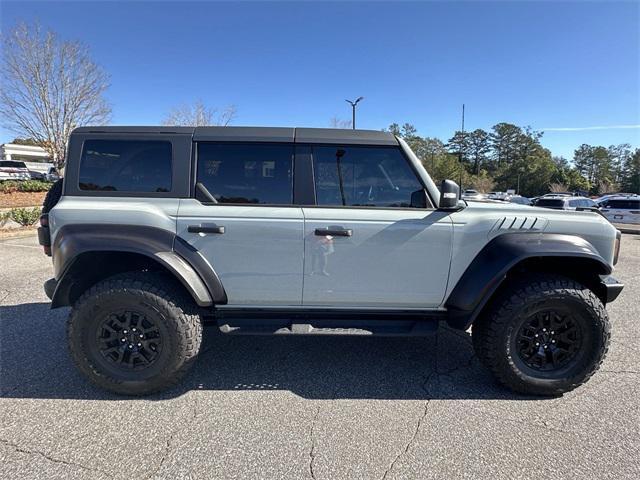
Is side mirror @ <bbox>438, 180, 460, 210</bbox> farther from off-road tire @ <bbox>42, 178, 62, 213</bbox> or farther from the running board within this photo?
off-road tire @ <bbox>42, 178, 62, 213</bbox>

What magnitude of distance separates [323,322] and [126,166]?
1961 millimetres

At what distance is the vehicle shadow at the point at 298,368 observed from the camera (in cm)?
272

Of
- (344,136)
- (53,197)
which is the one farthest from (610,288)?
(53,197)

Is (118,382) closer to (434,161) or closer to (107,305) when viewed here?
(107,305)

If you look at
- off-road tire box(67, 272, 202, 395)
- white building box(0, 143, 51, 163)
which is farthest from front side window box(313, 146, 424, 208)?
white building box(0, 143, 51, 163)

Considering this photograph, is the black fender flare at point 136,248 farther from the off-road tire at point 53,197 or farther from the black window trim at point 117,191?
the off-road tire at point 53,197

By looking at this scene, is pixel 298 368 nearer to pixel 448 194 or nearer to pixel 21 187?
pixel 448 194

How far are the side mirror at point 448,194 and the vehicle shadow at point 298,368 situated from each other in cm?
146

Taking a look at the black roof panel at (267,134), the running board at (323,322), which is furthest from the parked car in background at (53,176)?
the running board at (323,322)

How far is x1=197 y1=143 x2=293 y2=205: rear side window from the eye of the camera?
2.71 metres

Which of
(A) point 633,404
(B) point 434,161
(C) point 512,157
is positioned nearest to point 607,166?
(C) point 512,157

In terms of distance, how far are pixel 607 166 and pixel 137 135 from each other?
86.9m

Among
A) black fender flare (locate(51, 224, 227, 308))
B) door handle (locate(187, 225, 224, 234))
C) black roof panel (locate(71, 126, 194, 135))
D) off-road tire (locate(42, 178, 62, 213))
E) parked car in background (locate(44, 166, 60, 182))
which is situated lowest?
black fender flare (locate(51, 224, 227, 308))

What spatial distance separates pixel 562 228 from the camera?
2689mm
